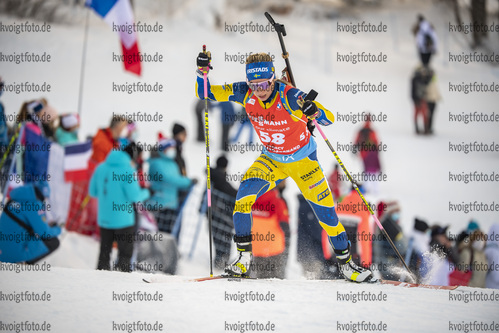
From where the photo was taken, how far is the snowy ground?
14.1 ft

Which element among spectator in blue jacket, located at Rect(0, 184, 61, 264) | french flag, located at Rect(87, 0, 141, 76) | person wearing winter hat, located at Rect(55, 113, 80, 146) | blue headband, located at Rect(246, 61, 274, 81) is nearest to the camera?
blue headband, located at Rect(246, 61, 274, 81)

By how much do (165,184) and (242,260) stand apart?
2743 mm

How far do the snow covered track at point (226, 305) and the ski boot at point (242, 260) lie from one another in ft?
0.68

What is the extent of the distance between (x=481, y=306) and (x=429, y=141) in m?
12.9

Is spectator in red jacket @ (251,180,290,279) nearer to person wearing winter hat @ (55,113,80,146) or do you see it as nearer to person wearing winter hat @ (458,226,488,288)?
person wearing winter hat @ (458,226,488,288)

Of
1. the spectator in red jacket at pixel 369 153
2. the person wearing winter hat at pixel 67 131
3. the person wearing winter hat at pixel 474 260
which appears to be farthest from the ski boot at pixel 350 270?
the spectator in red jacket at pixel 369 153

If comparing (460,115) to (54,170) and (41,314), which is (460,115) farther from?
(41,314)

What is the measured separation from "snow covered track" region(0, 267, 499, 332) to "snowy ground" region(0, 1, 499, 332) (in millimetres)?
16

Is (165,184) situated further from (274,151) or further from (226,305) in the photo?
(226,305)

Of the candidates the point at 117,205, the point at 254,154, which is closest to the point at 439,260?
the point at 117,205

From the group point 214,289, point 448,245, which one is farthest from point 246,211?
point 448,245

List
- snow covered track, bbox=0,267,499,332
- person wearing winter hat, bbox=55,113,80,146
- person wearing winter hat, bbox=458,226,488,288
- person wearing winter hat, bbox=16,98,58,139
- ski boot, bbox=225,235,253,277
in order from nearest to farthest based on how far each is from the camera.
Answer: snow covered track, bbox=0,267,499,332 → ski boot, bbox=225,235,253,277 → person wearing winter hat, bbox=458,226,488,288 → person wearing winter hat, bbox=16,98,58,139 → person wearing winter hat, bbox=55,113,80,146

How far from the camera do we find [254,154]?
15336 mm

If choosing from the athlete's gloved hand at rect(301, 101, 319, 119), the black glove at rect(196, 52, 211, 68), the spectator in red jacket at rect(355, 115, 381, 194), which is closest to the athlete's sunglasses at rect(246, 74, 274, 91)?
the athlete's gloved hand at rect(301, 101, 319, 119)
